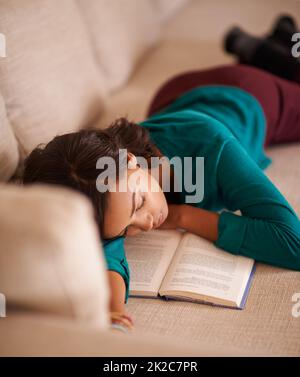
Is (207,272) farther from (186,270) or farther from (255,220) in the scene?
(255,220)

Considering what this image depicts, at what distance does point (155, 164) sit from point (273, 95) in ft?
1.96

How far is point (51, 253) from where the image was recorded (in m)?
0.67

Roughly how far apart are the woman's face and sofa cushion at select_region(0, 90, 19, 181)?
1.10 feet

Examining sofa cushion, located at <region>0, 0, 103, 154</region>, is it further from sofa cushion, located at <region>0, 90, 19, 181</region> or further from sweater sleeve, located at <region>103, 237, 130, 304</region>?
sweater sleeve, located at <region>103, 237, 130, 304</region>

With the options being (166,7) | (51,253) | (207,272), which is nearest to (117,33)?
(166,7)

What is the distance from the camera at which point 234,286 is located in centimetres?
110

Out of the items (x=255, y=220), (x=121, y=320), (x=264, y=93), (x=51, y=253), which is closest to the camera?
(x=51, y=253)

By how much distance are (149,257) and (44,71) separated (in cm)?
63

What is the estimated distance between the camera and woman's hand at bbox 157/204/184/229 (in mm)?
1294

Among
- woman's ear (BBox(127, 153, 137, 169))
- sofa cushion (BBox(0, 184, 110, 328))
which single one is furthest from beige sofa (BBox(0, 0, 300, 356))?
woman's ear (BBox(127, 153, 137, 169))

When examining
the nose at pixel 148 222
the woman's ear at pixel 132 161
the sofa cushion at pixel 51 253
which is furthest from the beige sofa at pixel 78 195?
the woman's ear at pixel 132 161
